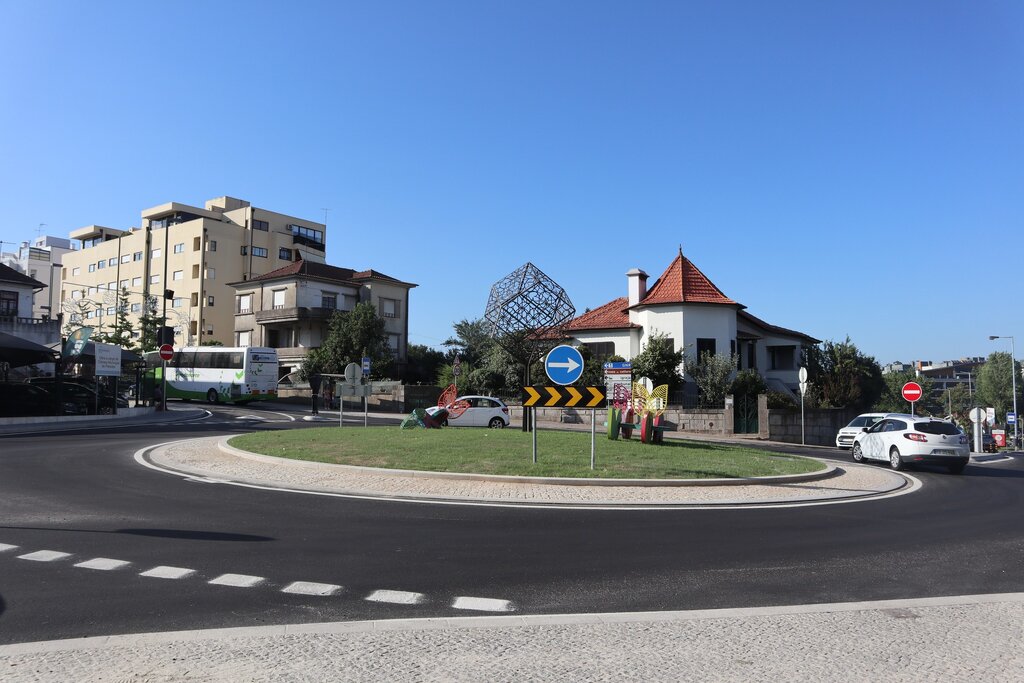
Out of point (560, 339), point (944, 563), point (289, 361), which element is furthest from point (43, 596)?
point (289, 361)

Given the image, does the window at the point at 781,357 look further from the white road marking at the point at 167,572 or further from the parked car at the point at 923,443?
the white road marking at the point at 167,572

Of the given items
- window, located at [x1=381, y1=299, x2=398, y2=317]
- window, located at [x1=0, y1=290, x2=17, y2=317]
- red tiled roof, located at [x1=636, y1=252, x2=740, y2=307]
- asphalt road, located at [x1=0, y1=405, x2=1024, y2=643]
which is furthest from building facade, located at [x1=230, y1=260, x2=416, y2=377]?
asphalt road, located at [x1=0, y1=405, x2=1024, y2=643]

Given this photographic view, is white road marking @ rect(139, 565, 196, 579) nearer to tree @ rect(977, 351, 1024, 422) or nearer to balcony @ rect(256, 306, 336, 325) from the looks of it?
balcony @ rect(256, 306, 336, 325)

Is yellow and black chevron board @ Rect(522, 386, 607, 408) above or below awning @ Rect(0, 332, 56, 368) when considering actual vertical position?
below

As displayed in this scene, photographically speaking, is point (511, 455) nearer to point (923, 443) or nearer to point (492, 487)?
point (492, 487)

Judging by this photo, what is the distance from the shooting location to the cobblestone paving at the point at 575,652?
4.20 m

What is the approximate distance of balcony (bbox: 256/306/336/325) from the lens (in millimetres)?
60875

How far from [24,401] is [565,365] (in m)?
26.3

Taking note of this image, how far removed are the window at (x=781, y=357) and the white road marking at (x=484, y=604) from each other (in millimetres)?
50398

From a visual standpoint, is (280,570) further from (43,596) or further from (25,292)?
(25,292)

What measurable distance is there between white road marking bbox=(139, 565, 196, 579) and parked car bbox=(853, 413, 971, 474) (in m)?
18.4

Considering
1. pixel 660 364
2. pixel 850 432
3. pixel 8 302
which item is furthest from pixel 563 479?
pixel 8 302

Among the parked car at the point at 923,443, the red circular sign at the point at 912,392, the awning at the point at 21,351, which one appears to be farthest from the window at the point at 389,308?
the parked car at the point at 923,443

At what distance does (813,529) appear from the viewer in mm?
9484
